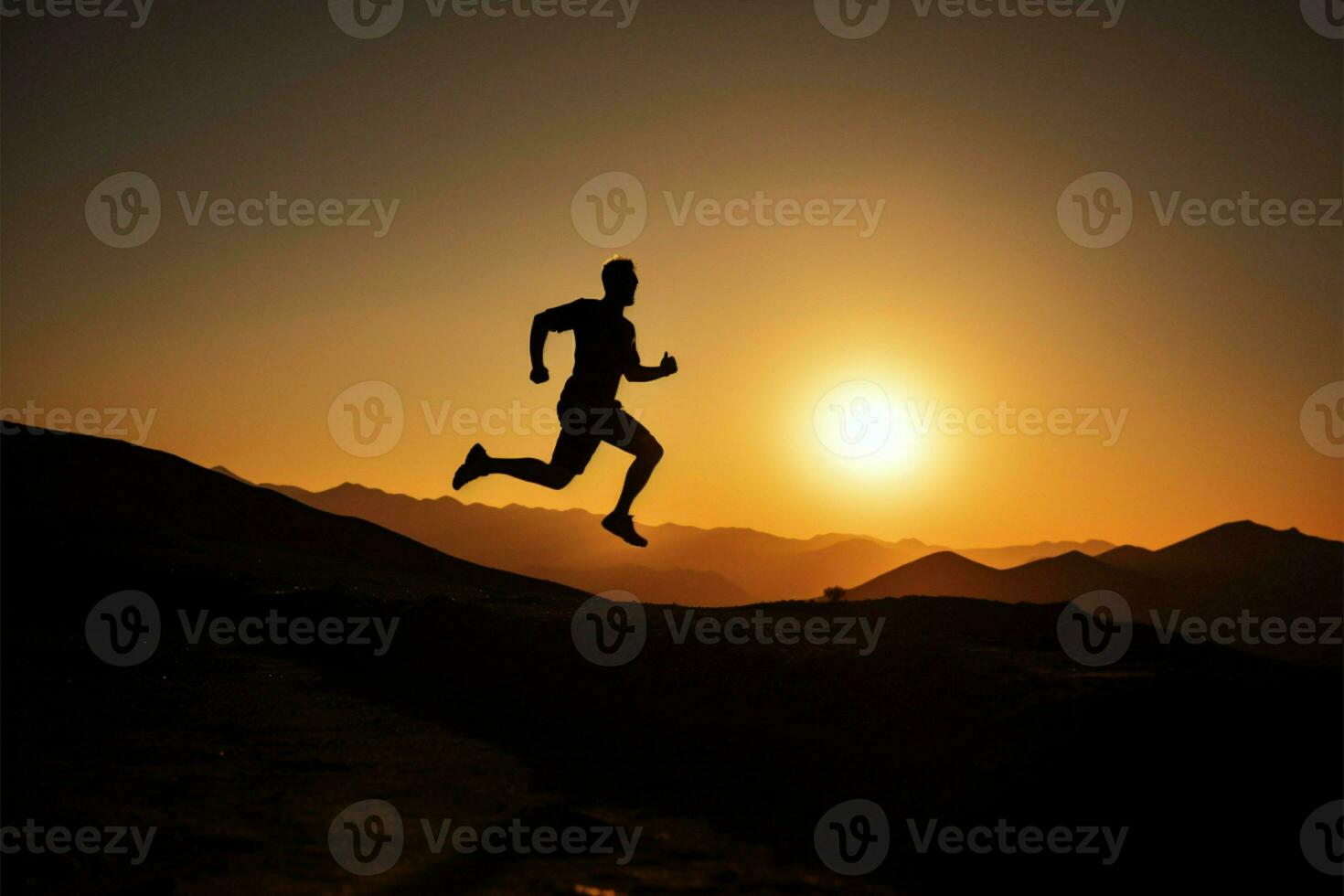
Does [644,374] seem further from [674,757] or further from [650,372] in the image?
[674,757]

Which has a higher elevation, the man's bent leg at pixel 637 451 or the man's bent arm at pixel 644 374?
the man's bent arm at pixel 644 374

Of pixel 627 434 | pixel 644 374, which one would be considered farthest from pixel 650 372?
pixel 627 434

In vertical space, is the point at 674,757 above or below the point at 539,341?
below

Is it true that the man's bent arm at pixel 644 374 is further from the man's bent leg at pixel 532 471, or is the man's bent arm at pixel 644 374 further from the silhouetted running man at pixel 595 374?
the man's bent leg at pixel 532 471

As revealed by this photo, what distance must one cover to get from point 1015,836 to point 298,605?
10.7m

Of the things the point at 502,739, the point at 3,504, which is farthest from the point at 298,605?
the point at 3,504

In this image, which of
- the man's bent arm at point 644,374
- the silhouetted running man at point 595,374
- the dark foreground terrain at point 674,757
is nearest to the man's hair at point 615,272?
the silhouetted running man at point 595,374

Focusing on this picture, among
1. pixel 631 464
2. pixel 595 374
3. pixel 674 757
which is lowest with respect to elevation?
pixel 674 757

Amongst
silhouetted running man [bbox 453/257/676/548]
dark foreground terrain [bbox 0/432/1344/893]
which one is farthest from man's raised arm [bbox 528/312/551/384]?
dark foreground terrain [bbox 0/432/1344/893]

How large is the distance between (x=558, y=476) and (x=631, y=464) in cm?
71

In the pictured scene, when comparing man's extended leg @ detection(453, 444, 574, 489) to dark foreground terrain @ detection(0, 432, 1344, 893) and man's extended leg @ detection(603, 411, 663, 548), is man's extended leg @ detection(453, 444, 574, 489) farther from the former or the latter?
dark foreground terrain @ detection(0, 432, 1344, 893)

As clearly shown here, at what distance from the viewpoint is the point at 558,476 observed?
8945mm

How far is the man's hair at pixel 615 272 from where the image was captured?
350 inches

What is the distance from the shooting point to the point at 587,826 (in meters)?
4.80
